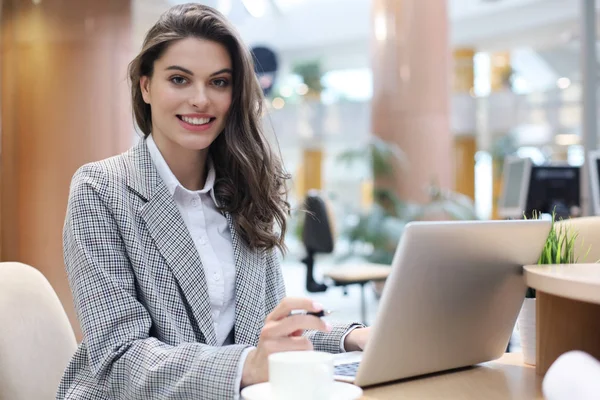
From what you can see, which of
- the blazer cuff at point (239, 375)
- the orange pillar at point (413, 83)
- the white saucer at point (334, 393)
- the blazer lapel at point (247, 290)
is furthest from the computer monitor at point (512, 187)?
the white saucer at point (334, 393)

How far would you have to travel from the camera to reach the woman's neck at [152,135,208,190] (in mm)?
1729

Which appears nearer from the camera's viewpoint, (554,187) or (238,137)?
(238,137)

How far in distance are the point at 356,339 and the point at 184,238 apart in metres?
0.43

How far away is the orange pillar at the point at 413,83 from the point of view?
945cm

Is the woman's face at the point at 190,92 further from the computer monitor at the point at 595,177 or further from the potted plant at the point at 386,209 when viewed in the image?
the potted plant at the point at 386,209

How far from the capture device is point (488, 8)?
15930 mm

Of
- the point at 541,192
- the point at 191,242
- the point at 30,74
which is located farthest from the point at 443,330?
the point at 541,192

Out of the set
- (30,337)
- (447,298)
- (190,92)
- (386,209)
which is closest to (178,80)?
(190,92)

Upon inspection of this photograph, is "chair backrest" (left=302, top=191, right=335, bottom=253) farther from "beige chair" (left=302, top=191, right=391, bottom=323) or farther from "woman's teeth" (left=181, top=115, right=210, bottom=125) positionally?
"woman's teeth" (left=181, top=115, right=210, bottom=125)

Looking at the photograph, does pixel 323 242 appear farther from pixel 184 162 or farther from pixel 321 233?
pixel 184 162

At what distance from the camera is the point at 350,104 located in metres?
15.5

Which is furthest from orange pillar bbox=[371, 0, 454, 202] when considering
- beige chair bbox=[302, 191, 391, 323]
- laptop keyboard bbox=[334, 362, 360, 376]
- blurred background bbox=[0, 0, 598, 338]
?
laptop keyboard bbox=[334, 362, 360, 376]

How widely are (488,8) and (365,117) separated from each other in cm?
363

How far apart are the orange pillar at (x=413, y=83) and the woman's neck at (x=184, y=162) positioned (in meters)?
7.78
